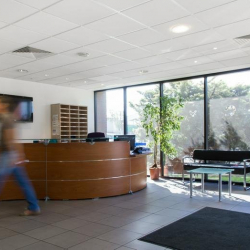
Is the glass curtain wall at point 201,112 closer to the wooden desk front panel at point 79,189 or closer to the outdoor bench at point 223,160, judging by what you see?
the outdoor bench at point 223,160

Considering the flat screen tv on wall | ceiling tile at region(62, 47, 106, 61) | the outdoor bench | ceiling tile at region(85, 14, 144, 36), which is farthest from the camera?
the flat screen tv on wall

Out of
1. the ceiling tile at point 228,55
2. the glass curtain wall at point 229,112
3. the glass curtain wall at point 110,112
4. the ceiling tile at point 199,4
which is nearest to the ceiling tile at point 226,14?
the ceiling tile at point 199,4

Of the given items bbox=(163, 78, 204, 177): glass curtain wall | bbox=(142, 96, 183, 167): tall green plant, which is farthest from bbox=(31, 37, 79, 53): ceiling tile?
bbox=(163, 78, 204, 177): glass curtain wall

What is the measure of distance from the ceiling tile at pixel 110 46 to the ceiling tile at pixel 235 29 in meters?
1.66

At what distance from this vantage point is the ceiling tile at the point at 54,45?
197 inches

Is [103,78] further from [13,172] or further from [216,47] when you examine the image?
[13,172]

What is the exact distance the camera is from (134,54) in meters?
5.91

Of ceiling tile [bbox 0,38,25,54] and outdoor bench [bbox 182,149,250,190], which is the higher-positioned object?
ceiling tile [bbox 0,38,25,54]

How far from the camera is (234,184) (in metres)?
7.43

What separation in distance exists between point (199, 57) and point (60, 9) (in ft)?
11.6

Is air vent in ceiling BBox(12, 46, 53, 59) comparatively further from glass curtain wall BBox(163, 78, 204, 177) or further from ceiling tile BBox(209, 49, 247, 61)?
glass curtain wall BBox(163, 78, 204, 177)

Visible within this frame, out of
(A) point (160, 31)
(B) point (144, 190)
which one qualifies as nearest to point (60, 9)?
(A) point (160, 31)

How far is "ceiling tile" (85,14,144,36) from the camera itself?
4.10 m

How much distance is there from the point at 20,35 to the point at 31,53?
3.57 feet
